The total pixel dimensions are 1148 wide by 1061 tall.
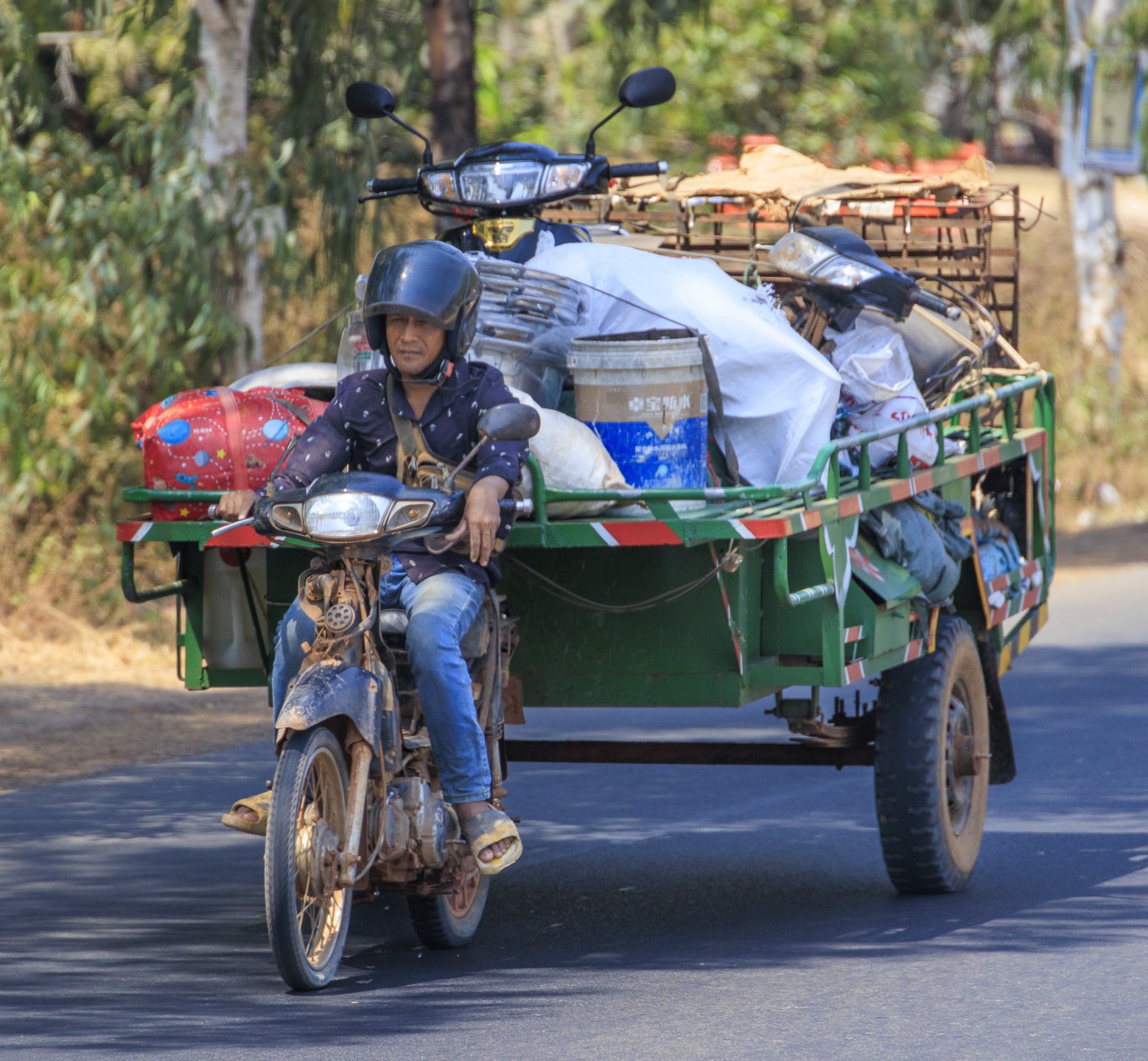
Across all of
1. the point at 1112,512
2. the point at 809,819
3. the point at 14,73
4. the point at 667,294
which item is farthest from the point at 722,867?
the point at 1112,512

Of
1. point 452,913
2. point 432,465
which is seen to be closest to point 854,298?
point 432,465

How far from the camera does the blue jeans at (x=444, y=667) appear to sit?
5.27 metres

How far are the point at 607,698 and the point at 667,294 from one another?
4.08 ft

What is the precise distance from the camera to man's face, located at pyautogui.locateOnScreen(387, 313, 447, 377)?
5535 millimetres

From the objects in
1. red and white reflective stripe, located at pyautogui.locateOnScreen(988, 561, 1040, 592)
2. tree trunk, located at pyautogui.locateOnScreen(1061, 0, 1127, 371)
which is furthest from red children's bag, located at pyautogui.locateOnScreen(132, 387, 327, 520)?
tree trunk, located at pyautogui.locateOnScreen(1061, 0, 1127, 371)

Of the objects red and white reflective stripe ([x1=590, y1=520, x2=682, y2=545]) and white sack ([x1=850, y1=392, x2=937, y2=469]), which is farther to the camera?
white sack ([x1=850, y1=392, x2=937, y2=469])

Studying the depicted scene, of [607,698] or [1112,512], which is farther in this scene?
[1112,512]

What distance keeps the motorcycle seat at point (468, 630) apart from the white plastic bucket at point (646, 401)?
667mm

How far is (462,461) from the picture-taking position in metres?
5.39

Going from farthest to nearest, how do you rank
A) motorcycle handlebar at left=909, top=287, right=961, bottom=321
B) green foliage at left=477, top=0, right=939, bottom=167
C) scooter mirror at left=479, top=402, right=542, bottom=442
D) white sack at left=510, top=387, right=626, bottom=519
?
green foliage at left=477, top=0, right=939, bottom=167, motorcycle handlebar at left=909, top=287, right=961, bottom=321, white sack at left=510, top=387, right=626, bottom=519, scooter mirror at left=479, top=402, right=542, bottom=442

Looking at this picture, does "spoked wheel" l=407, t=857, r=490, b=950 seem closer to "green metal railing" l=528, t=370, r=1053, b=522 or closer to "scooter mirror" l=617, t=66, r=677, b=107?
"green metal railing" l=528, t=370, r=1053, b=522

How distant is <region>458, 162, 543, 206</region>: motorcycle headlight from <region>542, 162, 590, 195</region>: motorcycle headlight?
0.11ft

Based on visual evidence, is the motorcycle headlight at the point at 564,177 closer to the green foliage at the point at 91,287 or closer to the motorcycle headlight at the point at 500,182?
the motorcycle headlight at the point at 500,182

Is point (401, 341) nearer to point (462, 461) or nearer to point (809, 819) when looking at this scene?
point (462, 461)
